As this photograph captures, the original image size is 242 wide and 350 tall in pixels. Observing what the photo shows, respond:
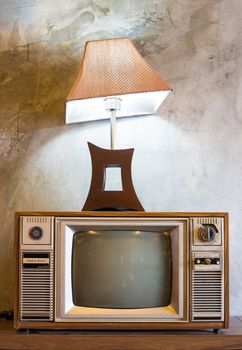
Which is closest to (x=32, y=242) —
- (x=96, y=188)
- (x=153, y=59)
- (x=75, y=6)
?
(x=96, y=188)

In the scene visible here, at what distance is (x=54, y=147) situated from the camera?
190 centimetres

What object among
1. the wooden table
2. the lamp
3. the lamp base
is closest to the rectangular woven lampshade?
the lamp

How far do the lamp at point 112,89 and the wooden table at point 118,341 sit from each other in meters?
0.42

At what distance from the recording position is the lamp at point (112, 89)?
1543 millimetres

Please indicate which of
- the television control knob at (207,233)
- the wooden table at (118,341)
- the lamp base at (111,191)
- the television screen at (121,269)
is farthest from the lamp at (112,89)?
the wooden table at (118,341)

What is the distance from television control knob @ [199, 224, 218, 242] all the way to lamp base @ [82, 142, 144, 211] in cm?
24

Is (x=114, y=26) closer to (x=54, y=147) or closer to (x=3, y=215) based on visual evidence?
(x=54, y=147)

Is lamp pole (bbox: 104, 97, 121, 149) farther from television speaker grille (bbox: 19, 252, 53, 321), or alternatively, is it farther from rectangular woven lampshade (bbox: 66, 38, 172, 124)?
television speaker grille (bbox: 19, 252, 53, 321)

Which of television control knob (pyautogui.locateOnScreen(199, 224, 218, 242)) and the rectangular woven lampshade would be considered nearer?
television control knob (pyautogui.locateOnScreen(199, 224, 218, 242))

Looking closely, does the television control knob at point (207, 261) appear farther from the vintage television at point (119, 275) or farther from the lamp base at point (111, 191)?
the lamp base at point (111, 191)

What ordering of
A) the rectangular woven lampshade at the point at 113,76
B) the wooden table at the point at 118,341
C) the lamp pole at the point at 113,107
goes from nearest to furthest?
the wooden table at the point at 118,341 → the rectangular woven lampshade at the point at 113,76 → the lamp pole at the point at 113,107

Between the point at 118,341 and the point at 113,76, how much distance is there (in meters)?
0.92

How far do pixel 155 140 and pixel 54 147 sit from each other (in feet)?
1.44

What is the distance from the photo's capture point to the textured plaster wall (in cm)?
188
